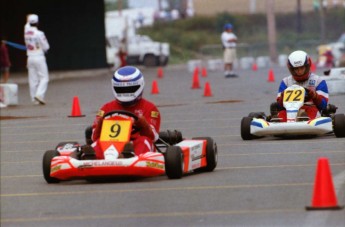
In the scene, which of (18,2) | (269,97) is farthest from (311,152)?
(18,2)

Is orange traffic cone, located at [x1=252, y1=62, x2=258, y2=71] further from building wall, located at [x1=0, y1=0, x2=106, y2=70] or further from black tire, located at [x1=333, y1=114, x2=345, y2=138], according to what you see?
black tire, located at [x1=333, y1=114, x2=345, y2=138]

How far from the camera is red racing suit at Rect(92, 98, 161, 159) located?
45.1 feet

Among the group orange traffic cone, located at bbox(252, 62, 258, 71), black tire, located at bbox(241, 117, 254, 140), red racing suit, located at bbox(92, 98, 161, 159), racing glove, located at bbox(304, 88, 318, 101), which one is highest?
red racing suit, located at bbox(92, 98, 161, 159)

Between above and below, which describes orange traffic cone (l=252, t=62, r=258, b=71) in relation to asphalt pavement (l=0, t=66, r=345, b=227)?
below

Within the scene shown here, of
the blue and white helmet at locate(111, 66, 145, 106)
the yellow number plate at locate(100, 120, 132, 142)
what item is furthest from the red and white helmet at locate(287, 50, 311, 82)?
the yellow number plate at locate(100, 120, 132, 142)

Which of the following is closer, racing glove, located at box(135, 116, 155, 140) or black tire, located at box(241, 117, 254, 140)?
racing glove, located at box(135, 116, 155, 140)

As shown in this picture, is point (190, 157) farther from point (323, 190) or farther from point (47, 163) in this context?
point (323, 190)

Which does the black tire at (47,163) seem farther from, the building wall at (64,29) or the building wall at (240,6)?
the building wall at (240,6)

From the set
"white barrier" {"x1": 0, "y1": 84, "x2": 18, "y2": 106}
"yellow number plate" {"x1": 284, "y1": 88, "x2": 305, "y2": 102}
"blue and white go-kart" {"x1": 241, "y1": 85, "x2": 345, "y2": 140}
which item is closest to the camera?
"blue and white go-kart" {"x1": 241, "y1": 85, "x2": 345, "y2": 140}

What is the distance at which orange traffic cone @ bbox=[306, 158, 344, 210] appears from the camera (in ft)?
35.2

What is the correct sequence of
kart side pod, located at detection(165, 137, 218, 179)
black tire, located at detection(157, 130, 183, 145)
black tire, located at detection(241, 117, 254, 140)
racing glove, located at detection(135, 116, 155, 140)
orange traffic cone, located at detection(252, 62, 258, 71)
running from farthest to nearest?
orange traffic cone, located at detection(252, 62, 258, 71)
black tire, located at detection(241, 117, 254, 140)
black tire, located at detection(157, 130, 183, 145)
racing glove, located at detection(135, 116, 155, 140)
kart side pod, located at detection(165, 137, 218, 179)

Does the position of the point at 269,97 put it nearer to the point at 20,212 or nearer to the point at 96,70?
the point at 20,212

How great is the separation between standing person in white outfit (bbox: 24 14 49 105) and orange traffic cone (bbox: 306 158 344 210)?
19267mm

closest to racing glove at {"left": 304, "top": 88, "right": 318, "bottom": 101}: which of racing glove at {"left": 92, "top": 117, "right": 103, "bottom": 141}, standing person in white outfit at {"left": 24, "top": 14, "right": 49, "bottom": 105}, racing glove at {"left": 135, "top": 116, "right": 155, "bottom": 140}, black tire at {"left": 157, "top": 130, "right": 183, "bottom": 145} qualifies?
black tire at {"left": 157, "top": 130, "right": 183, "bottom": 145}
